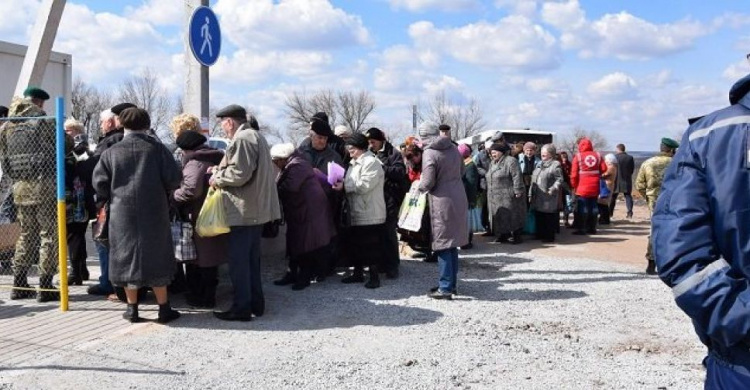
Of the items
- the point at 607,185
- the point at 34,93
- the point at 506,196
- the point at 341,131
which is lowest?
the point at 506,196

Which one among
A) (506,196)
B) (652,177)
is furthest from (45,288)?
(652,177)

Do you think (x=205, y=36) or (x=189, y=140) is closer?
(x=189, y=140)

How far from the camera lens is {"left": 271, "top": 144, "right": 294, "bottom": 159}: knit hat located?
6.56m

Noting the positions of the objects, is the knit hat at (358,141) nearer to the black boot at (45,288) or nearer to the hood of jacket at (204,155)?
the hood of jacket at (204,155)

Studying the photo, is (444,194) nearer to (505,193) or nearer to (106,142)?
(106,142)

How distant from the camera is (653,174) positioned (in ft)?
26.8

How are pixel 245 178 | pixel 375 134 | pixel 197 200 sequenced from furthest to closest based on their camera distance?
pixel 375 134 → pixel 197 200 → pixel 245 178

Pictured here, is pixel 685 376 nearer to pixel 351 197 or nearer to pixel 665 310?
pixel 665 310

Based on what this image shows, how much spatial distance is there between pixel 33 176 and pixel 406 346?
3683mm

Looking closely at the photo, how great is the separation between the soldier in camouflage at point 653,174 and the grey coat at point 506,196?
6.86 feet

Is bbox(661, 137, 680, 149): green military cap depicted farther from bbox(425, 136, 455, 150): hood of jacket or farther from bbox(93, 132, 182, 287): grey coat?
bbox(93, 132, 182, 287): grey coat

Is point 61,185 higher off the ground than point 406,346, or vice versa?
point 61,185

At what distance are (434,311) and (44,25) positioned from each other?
17.9ft

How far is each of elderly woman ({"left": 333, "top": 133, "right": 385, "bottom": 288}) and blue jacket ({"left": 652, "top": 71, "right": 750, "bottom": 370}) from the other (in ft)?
16.0
